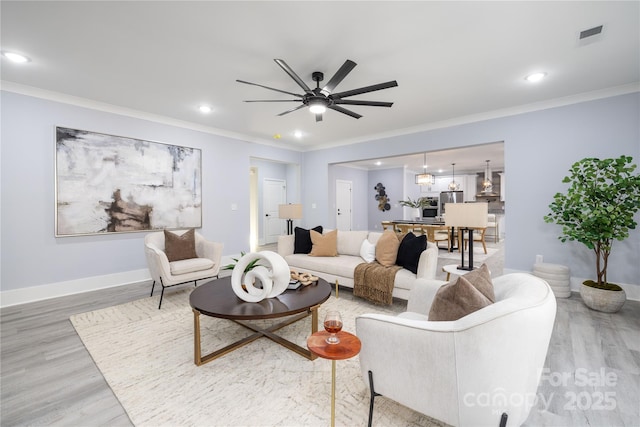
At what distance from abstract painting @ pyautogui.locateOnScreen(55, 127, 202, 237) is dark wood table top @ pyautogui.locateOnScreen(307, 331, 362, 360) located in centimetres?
401

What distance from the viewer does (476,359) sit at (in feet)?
3.65

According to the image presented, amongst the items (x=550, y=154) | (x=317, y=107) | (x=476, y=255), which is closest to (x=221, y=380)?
(x=317, y=107)

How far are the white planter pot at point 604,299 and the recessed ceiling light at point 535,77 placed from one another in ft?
7.93

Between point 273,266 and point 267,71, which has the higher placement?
point 267,71

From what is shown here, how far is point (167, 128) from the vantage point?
462 centimetres

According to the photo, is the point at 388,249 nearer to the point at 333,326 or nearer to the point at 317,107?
the point at 317,107

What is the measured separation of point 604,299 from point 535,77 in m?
2.53

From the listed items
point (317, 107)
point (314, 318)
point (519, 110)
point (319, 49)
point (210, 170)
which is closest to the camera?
point (314, 318)

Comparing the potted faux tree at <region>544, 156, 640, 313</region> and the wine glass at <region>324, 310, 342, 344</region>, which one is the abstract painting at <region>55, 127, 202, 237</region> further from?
the potted faux tree at <region>544, 156, 640, 313</region>

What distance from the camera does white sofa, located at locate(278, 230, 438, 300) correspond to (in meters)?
3.00

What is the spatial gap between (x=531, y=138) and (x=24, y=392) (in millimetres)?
5844

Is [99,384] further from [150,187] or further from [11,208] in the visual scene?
[150,187]

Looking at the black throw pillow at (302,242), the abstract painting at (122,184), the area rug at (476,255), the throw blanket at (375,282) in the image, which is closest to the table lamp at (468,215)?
the throw blanket at (375,282)

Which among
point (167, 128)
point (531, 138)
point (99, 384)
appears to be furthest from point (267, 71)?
point (531, 138)
